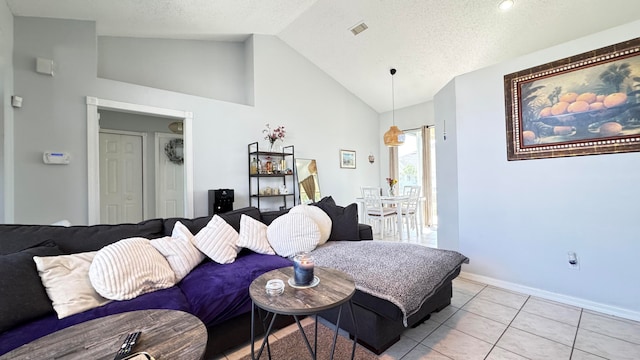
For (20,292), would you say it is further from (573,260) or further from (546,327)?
(573,260)

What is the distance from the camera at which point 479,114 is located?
286cm

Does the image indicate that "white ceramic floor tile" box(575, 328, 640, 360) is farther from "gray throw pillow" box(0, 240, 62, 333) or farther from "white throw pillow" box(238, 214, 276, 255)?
"gray throw pillow" box(0, 240, 62, 333)

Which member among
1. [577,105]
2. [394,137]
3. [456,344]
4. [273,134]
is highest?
[273,134]

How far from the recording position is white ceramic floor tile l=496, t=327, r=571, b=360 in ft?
5.39

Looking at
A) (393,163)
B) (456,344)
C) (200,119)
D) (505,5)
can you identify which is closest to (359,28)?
(505,5)

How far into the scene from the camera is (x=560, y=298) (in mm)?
2355

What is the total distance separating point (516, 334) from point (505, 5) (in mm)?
3542

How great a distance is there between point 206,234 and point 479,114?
3.02 m

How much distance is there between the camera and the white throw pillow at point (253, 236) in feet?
7.55

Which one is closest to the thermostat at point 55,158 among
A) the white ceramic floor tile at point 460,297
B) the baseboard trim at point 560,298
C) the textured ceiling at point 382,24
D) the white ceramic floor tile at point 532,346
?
the textured ceiling at point 382,24

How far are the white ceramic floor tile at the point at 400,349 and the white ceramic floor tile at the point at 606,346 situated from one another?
1.07 m

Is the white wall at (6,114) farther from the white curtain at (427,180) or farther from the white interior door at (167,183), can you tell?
the white curtain at (427,180)

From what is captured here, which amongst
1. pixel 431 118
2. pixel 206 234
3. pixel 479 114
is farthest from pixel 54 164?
pixel 431 118

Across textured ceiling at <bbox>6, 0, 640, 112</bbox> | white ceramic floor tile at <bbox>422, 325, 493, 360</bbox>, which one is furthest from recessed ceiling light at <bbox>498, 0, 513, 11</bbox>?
white ceramic floor tile at <bbox>422, 325, 493, 360</bbox>
